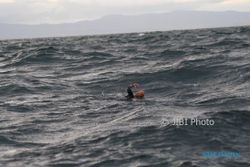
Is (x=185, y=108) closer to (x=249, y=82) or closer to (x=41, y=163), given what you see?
(x=249, y=82)

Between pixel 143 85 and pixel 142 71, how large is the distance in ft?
12.8

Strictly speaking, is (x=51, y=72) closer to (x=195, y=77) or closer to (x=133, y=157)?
(x=195, y=77)

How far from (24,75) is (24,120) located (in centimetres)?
1326

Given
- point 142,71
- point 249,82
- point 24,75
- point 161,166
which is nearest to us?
point 161,166

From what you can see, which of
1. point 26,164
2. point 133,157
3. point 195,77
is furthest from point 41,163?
point 195,77

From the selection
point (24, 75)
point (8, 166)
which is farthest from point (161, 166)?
point (24, 75)

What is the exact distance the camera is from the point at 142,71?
2748 cm

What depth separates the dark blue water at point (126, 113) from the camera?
11727 mm

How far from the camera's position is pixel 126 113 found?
16797 millimetres

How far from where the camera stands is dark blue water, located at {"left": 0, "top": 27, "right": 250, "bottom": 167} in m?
11.7

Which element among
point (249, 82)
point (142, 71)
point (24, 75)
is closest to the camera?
point (249, 82)

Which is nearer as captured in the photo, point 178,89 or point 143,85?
point 178,89

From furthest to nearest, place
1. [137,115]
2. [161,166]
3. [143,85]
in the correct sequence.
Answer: [143,85] < [137,115] < [161,166]

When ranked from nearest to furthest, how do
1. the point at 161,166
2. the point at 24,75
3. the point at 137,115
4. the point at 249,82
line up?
the point at 161,166 → the point at 137,115 → the point at 249,82 → the point at 24,75
